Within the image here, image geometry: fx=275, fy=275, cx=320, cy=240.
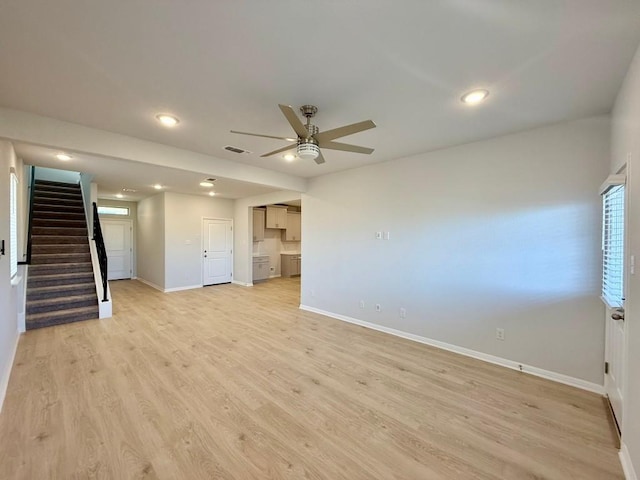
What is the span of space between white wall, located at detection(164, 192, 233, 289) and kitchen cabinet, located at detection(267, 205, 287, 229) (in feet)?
5.79

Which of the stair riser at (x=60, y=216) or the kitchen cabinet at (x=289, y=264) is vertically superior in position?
the stair riser at (x=60, y=216)

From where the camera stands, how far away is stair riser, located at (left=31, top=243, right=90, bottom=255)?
547cm

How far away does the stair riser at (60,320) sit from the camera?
430 cm

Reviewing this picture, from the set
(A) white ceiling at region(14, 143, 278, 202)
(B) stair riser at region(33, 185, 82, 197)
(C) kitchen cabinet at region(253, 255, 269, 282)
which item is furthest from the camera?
(C) kitchen cabinet at region(253, 255, 269, 282)

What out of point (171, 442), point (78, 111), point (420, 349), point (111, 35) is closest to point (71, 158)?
point (78, 111)

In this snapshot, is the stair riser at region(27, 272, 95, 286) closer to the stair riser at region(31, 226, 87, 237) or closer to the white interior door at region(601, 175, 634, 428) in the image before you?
the stair riser at region(31, 226, 87, 237)

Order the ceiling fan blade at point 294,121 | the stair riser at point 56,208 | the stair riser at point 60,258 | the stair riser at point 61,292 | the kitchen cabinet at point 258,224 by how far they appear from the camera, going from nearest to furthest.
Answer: the ceiling fan blade at point 294,121 < the stair riser at point 61,292 < the stair riser at point 60,258 < the stair riser at point 56,208 < the kitchen cabinet at point 258,224

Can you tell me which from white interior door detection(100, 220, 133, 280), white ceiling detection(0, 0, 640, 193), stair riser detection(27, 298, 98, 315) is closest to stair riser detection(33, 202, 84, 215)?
white interior door detection(100, 220, 133, 280)

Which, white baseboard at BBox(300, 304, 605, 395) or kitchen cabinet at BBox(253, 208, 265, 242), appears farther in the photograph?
kitchen cabinet at BBox(253, 208, 265, 242)

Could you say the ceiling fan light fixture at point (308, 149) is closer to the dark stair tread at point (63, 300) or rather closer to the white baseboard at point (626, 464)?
the white baseboard at point (626, 464)

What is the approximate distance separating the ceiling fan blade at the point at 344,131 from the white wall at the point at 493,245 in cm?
203

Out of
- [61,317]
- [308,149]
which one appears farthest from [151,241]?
[308,149]

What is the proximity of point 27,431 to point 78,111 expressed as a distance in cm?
274

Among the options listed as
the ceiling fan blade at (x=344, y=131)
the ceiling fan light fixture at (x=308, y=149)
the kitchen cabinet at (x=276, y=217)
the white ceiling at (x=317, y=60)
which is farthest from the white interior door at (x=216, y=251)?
the ceiling fan blade at (x=344, y=131)
